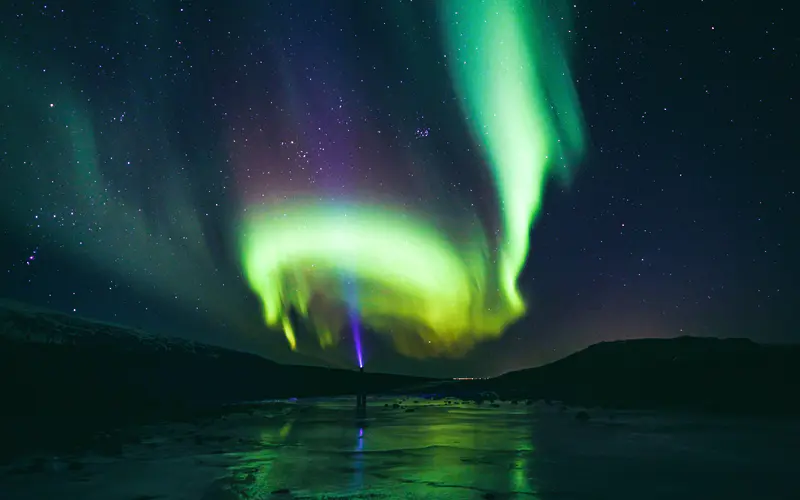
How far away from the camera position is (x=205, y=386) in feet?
407

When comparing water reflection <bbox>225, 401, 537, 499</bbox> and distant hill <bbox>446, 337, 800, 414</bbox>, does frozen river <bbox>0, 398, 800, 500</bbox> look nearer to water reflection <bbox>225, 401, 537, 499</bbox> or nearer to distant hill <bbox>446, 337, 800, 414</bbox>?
water reflection <bbox>225, 401, 537, 499</bbox>

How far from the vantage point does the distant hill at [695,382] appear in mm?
49406

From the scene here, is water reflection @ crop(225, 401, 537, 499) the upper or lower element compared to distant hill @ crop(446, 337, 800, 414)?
lower

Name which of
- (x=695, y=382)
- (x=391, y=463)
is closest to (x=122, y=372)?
(x=695, y=382)

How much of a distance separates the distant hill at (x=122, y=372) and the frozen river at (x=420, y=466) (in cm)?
3179

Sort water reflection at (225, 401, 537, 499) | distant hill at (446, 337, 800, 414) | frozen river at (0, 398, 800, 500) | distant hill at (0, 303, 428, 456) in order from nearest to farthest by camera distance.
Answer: frozen river at (0, 398, 800, 500) < water reflection at (225, 401, 537, 499) < distant hill at (446, 337, 800, 414) < distant hill at (0, 303, 428, 456)

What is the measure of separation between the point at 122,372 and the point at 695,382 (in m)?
82.6

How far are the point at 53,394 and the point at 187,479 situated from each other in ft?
185

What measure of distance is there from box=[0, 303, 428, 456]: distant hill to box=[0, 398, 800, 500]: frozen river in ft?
104

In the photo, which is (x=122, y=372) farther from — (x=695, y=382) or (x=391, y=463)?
(x=391, y=463)

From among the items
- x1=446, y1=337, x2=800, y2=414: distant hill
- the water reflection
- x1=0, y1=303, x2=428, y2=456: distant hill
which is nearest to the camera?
the water reflection

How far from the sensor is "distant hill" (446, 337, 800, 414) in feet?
162

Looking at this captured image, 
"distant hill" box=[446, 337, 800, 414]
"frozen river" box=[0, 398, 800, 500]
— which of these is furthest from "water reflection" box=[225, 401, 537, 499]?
"distant hill" box=[446, 337, 800, 414]

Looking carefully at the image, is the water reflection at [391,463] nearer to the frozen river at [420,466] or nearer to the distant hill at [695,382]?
the frozen river at [420,466]
